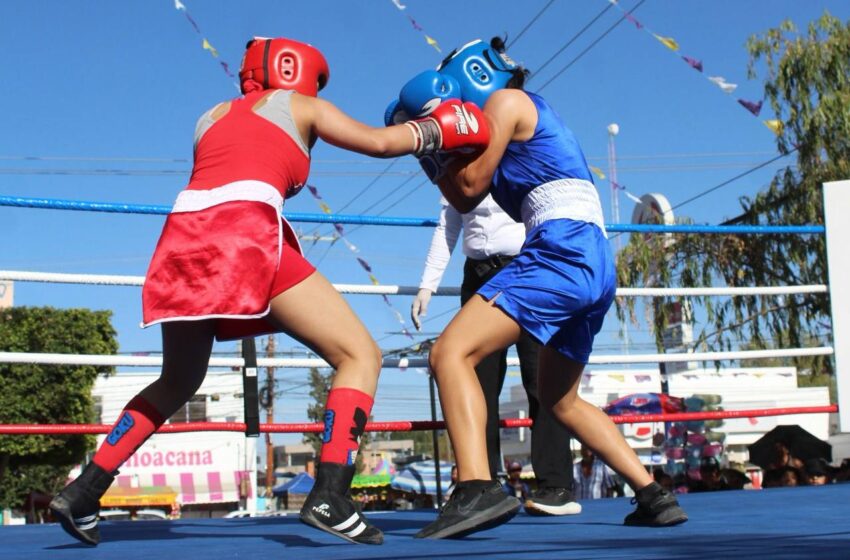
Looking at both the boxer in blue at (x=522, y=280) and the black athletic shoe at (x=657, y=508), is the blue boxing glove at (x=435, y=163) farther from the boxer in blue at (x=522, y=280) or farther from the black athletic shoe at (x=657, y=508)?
the black athletic shoe at (x=657, y=508)

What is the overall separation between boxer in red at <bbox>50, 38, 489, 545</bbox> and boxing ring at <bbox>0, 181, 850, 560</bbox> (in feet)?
0.65

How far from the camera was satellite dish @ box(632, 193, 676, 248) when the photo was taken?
16062mm

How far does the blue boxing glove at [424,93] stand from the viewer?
109 inches

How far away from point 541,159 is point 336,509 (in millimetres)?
1115

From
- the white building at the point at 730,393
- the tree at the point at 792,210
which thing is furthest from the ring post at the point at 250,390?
the white building at the point at 730,393

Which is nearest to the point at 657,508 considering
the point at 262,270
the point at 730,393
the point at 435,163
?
the point at 435,163

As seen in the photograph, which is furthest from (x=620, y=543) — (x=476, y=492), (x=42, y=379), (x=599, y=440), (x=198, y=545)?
(x=42, y=379)

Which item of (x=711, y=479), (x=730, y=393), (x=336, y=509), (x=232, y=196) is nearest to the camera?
(x=336, y=509)

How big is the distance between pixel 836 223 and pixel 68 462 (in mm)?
24425

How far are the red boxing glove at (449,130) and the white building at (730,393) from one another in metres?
25.0

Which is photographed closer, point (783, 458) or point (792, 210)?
point (783, 458)

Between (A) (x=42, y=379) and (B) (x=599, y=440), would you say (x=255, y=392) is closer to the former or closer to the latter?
(B) (x=599, y=440)

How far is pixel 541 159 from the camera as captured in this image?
2818 mm

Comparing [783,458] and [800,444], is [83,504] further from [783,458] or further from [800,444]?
[800,444]
